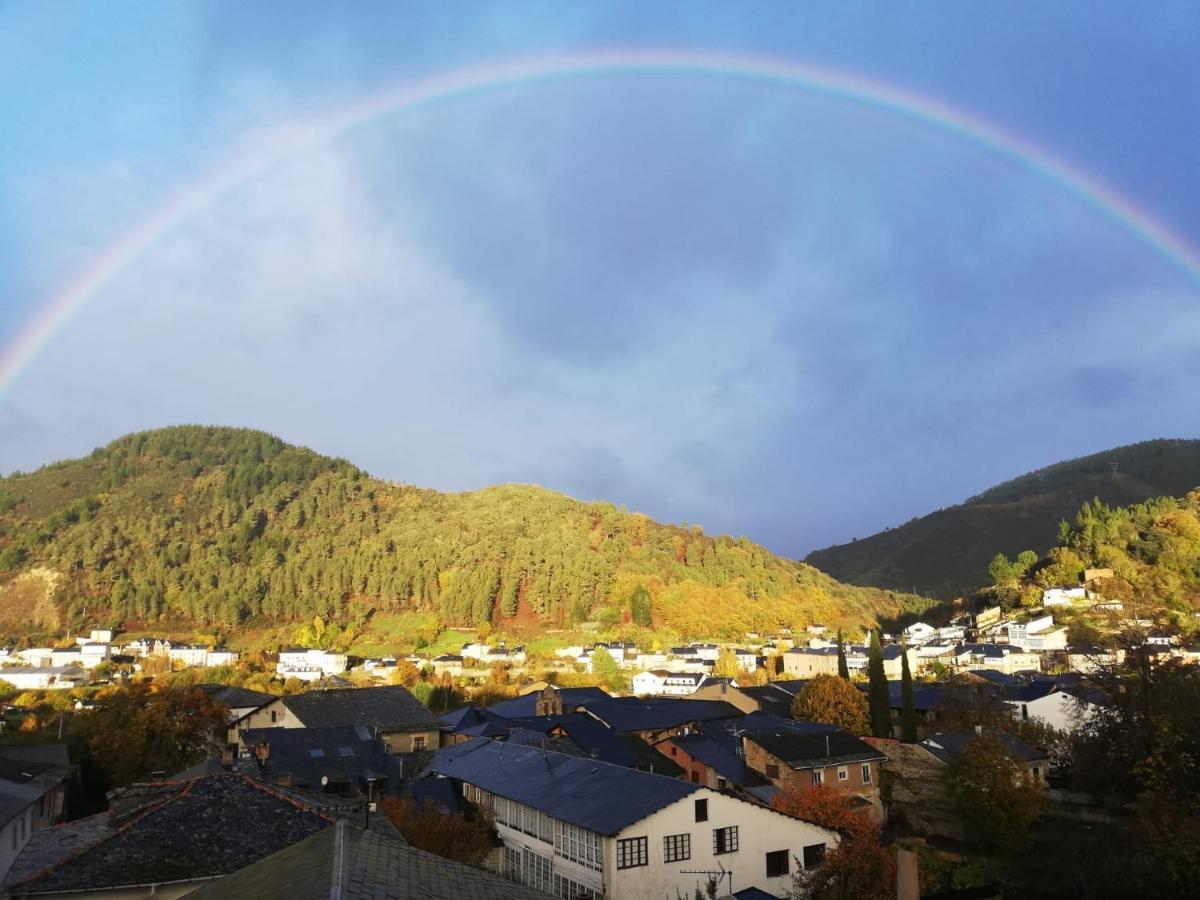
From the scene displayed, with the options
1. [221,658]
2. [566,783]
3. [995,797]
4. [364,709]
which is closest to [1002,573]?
[995,797]

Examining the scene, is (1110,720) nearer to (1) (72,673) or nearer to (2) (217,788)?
(2) (217,788)

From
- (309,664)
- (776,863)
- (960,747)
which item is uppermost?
(309,664)

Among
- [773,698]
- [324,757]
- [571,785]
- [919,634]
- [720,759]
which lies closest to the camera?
[571,785]

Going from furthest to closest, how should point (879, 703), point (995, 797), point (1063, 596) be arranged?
point (1063, 596) → point (879, 703) → point (995, 797)

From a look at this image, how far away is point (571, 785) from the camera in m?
26.7

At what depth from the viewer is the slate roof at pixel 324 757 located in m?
33.8

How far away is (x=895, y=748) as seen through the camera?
135ft

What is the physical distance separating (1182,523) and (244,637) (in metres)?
145

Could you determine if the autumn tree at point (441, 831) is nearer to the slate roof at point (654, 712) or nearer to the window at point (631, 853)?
the window at point (631, 853)

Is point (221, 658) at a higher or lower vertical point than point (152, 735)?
higher

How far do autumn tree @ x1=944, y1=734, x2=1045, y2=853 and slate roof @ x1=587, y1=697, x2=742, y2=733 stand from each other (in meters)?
19.1

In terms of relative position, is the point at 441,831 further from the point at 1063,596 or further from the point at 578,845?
the point at 1063,596

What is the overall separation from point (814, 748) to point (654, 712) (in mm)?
16642

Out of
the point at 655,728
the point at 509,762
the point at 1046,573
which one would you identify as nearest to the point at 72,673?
the point at 655,728
